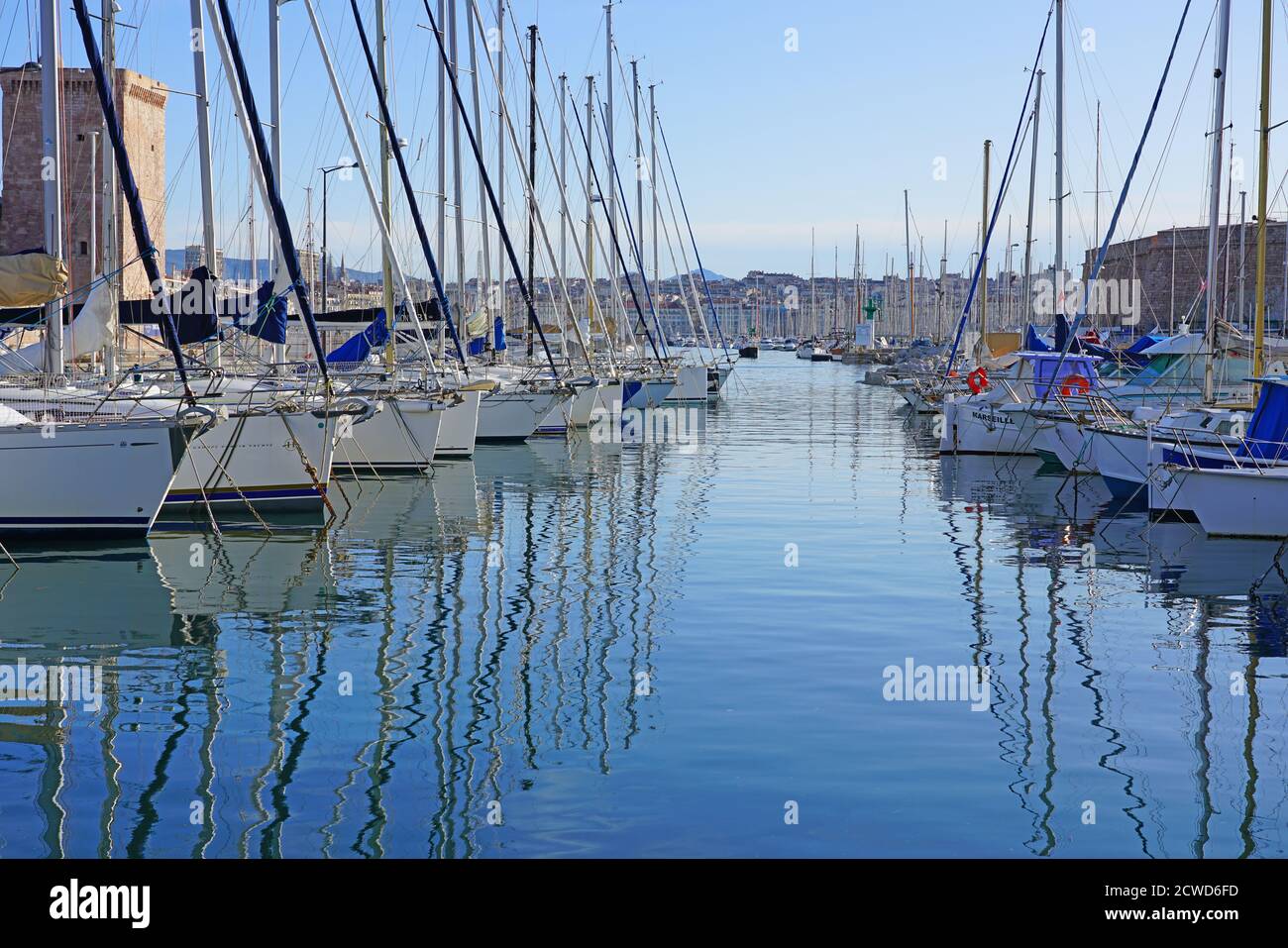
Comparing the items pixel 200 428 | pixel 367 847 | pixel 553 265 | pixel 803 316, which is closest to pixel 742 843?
pixel 367 847

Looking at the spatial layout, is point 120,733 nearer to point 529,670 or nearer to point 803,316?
point 529,670

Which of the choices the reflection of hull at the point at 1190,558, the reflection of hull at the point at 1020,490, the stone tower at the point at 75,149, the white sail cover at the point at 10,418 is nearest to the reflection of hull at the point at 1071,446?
the reflection of hull at the point at 1020,490

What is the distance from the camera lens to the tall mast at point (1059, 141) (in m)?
33.8

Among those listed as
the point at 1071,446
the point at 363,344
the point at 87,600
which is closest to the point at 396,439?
the point at 363,344

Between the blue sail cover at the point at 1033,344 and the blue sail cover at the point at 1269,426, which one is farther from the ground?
the blue sail cover at the point at 1033,344

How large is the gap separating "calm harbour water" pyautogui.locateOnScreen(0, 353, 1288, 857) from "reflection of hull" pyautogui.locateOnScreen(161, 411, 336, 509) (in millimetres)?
932

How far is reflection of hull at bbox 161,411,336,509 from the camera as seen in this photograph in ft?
67.1

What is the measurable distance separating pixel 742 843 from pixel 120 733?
4.52m

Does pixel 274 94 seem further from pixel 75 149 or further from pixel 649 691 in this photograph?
pixel 75 149

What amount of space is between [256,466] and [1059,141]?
878 inches

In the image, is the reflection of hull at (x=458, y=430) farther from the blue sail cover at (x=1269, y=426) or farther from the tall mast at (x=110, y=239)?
the blue sail cover at (x=1269, y=426)

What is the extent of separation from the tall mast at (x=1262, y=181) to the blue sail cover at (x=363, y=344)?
50.1ft

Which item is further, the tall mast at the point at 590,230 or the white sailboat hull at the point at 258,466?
the tall mast at the point at 590,230

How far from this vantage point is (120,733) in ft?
32.4
